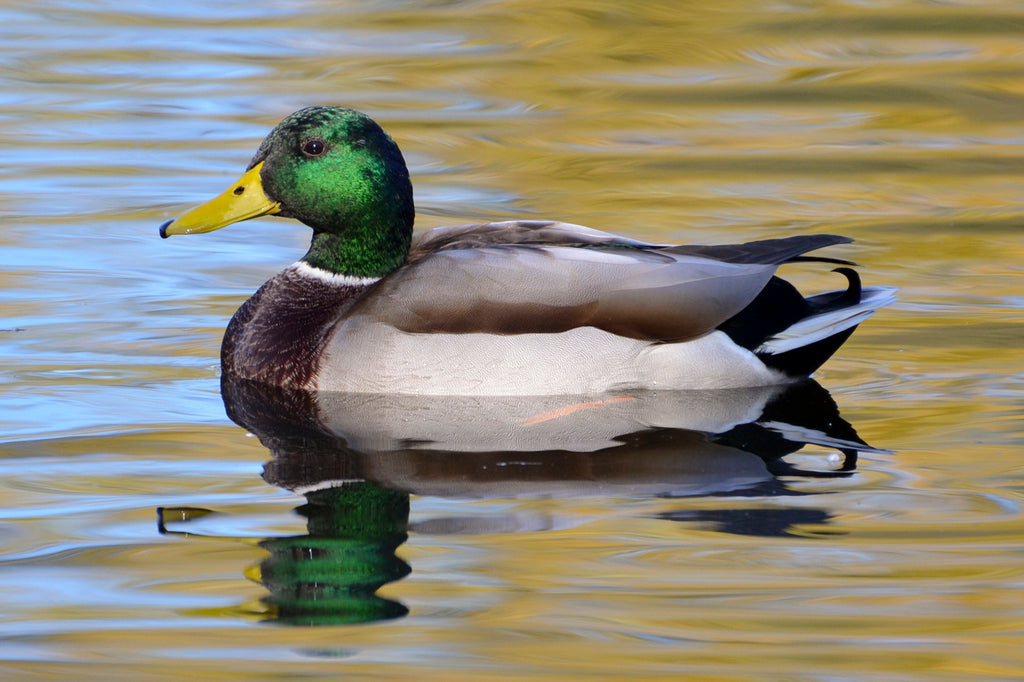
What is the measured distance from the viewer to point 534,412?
6.14m

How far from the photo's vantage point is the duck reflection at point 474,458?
4.55m

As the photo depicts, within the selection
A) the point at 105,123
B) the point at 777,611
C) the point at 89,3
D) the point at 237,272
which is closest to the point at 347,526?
the point at 777,611

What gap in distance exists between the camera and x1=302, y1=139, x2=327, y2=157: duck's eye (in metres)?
6.62

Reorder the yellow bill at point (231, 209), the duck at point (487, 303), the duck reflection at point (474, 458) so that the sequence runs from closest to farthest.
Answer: the duck reflection at point (474, 458), the duck at point (487, 303), the yellow bill at point (231, 209)

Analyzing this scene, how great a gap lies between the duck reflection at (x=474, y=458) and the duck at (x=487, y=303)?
0.09 m

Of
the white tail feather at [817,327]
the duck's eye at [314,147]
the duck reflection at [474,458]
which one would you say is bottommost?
the duck reflection at [474,458]

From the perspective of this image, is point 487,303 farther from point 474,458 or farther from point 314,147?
point 314,147

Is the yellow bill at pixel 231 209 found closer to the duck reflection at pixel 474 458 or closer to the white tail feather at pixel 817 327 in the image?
the duck reflection at pixel 474 458

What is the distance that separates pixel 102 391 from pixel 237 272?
1.77 m

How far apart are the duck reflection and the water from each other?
0.02m

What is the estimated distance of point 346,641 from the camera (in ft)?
13.3

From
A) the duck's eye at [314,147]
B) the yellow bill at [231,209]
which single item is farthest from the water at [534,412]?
the duck's eye at [314,147]

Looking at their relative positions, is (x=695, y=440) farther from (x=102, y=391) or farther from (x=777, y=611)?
(x=102, y=391)

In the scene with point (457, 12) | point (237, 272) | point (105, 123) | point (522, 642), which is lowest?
point (522, 642)
